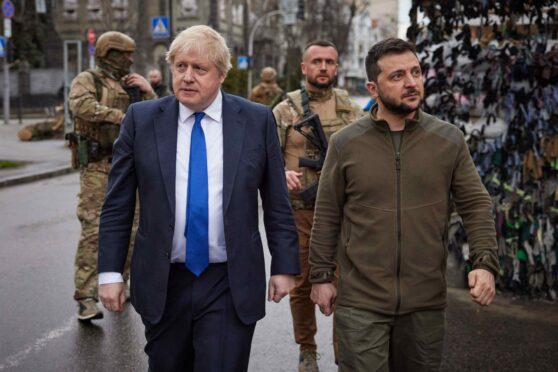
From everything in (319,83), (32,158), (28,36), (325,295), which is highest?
(28,36)

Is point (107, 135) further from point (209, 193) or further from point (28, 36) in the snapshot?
point (28, 36)

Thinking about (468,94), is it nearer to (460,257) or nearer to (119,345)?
(460,257)

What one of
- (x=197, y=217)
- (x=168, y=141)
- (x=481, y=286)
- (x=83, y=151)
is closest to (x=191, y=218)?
(x=197, y=217)

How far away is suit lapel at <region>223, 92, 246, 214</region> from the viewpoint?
318 cm

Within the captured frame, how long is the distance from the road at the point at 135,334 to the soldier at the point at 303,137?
1.00 feet

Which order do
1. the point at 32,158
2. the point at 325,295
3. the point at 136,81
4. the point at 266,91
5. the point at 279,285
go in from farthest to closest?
1. the point at 32,158
2. the point at 266,91
3. the point at 136,81
4. the point at 325,295
5. the point at 279,285

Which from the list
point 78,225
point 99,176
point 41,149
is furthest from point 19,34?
point 99,176

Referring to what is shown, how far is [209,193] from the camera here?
3.19m

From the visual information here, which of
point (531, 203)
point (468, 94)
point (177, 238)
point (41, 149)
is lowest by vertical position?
point (41, 149)

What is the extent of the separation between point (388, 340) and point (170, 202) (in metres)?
1.07

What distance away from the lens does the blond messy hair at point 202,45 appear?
125 inches

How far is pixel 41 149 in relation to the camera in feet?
67.5

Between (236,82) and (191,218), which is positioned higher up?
(191,218)

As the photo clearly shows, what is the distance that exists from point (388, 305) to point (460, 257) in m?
3.72
